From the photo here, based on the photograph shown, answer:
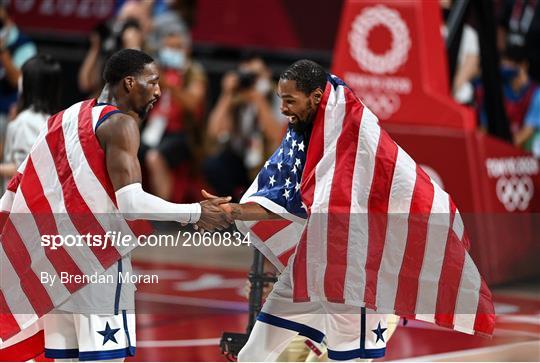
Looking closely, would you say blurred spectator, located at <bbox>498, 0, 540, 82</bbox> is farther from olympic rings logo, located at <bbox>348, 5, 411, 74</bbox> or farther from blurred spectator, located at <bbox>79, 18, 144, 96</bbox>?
blurred spectator, located at <bbox>79, 18, 144, 96</bbox>

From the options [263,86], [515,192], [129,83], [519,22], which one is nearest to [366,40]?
[515,192]

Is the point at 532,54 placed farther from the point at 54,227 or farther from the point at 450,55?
the point at 54,227

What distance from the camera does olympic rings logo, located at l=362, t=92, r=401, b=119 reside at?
35.8 feet

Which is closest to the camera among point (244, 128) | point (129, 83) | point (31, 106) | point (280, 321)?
point (129, 83)

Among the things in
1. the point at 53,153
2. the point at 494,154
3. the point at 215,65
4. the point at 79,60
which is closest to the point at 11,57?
the point at 79,60

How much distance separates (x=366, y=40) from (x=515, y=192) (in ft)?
6.11

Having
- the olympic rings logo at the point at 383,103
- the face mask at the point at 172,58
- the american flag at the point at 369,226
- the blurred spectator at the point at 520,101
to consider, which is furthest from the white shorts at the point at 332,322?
the face mask at the point at 172,58

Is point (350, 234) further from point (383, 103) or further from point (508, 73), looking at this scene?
point (508, 73)

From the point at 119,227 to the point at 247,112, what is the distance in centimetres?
797

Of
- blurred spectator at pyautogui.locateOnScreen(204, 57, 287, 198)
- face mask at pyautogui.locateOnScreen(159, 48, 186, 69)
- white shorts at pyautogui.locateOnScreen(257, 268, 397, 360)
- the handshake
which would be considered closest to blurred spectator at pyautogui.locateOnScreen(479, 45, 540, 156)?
blurred spectator at pyautogui.locateOnScreen(204, 57, 287, 198)

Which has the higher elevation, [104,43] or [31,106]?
[104,43]

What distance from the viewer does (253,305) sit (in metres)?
6.79

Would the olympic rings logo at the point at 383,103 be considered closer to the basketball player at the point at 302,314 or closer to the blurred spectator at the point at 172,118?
the blurred spectator at the point at 172,118

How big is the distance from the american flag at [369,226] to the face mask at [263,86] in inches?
289
